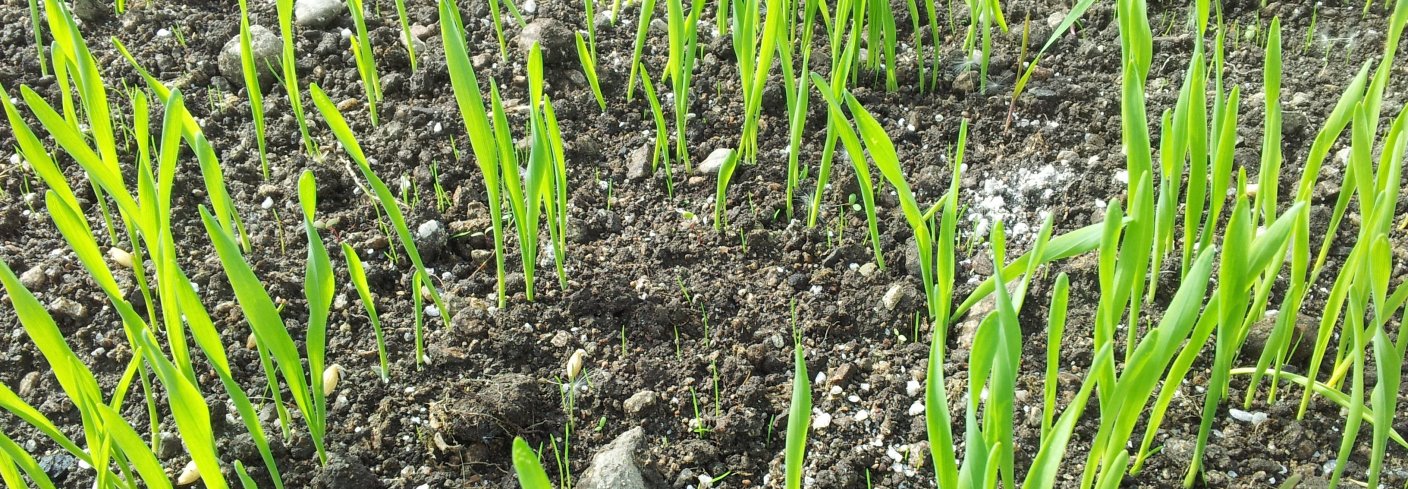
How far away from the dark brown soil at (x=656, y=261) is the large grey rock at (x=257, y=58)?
0.12 feet

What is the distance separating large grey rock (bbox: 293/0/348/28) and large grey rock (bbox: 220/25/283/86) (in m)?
0.11

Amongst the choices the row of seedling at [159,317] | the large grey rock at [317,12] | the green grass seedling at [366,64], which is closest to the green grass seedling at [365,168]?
the row of seedling at [159,317]

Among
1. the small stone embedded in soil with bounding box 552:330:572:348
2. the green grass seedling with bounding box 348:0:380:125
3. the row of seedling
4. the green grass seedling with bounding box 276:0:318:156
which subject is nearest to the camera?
the row of seedling

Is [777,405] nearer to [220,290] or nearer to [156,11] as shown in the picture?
[220,290]

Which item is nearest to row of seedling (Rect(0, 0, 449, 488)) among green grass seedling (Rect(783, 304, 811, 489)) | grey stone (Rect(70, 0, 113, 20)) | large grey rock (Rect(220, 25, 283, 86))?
large grey rock (Rect(220, 25, 283, 86))

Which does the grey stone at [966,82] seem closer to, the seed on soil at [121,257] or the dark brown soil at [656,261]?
the dark brown soil at [656,261]

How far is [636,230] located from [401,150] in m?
0.42

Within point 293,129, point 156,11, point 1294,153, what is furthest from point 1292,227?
point 156,11

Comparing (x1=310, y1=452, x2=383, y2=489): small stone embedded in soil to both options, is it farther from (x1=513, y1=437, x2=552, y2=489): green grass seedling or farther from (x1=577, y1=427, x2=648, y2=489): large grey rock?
(x1=513, y1=437, x2=552, y2=489): green grass seedling

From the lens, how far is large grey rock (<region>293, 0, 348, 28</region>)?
81.7 inches

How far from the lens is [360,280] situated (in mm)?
1339

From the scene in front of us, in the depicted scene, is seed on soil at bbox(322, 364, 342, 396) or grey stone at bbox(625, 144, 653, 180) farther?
grey stone at bbox(625, 144, 653, 180)

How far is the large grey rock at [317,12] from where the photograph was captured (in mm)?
2076

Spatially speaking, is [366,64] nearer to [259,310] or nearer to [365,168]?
[365,168]
